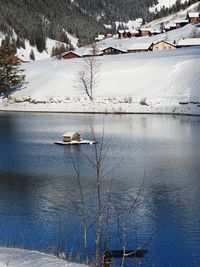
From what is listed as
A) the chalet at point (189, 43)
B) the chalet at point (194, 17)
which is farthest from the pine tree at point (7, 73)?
the chalet at point (194, 17)

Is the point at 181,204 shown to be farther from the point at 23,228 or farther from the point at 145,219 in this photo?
the point at 23,228

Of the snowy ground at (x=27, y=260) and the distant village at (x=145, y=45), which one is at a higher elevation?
the distant village at (x=145, y=45)

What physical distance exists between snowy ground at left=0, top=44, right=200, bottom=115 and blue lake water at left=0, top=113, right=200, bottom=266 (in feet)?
59.2

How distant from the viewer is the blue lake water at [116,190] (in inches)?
645

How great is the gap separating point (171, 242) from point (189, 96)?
163 feet

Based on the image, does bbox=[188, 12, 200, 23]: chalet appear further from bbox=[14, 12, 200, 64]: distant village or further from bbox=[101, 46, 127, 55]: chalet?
bbox=[101, 46, 127, 55]: chalet

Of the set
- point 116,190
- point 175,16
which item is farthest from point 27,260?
point 175,16

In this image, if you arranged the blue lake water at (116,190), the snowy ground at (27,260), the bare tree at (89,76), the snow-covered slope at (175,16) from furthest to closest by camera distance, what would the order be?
1. the snow-covered slope at (175,16)
2. the bare tree at (89,76)
3. the blue lake water at (116,190)
4. the snowy ground at (27,260)

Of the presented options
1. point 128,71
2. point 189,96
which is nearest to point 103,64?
point 128,71

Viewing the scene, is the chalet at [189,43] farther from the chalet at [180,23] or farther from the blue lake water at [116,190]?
the blue lake water at [116,190]

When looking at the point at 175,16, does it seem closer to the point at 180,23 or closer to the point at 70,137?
the point at 180,23

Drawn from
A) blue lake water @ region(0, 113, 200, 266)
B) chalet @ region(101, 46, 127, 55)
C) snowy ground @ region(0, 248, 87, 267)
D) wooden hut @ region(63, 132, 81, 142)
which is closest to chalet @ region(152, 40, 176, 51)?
chalet @ region(101, 46, 127, 55)

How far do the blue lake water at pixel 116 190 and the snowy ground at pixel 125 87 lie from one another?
1804 centimetres

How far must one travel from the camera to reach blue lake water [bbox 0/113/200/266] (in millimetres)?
16391
